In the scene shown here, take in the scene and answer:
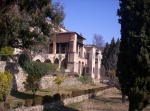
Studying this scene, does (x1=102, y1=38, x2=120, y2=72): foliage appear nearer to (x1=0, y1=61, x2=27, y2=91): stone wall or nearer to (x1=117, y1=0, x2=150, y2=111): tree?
(x1=0, y1=61, x2=27, y2=91): stone wall

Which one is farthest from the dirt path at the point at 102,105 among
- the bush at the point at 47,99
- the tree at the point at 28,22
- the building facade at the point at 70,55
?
the building facade at the point at 70,55

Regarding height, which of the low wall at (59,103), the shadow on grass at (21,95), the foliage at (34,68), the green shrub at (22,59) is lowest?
the low wall at (59,103)

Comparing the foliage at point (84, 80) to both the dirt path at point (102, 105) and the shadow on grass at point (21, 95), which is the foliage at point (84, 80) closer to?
the dirt path at point (102, 105)

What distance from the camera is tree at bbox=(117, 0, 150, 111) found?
16.5 metres

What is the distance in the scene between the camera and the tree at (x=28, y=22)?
11.3m

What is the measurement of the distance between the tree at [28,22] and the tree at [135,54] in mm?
5671

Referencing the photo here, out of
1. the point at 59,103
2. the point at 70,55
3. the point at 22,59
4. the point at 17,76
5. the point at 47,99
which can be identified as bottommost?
the point at 59,103

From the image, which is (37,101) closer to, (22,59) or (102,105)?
(102,105)

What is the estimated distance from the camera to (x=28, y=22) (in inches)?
656

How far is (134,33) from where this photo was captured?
17.2 m

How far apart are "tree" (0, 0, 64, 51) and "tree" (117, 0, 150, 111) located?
5671mm

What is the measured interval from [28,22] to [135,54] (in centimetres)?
802

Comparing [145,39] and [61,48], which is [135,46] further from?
[61,48]

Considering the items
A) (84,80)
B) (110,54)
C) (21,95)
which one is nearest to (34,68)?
(21,95)
